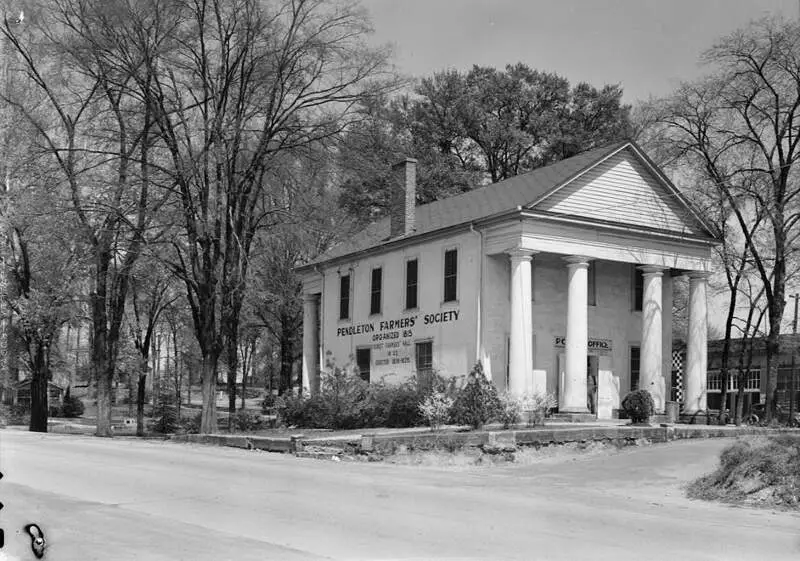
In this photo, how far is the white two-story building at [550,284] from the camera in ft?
96.5

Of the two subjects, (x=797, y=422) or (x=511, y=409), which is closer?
(x=511, y=409)

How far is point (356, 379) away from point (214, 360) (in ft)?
14.4

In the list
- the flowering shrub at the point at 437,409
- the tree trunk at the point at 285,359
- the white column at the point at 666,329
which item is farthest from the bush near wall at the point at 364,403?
the tree trunk at the point at 285,359

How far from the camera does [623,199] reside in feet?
103

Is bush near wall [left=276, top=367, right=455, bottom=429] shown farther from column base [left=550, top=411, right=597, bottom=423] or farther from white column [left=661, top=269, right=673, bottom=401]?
white column [left=661, top=269, right=673, bottom=401]

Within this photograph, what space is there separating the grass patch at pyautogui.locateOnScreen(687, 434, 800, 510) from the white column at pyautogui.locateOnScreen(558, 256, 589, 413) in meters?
13.2

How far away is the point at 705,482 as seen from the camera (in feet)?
51.2

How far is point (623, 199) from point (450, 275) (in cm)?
608

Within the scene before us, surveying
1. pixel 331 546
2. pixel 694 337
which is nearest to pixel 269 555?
pixel 331 546

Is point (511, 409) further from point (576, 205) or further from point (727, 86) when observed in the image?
point (727, 86)

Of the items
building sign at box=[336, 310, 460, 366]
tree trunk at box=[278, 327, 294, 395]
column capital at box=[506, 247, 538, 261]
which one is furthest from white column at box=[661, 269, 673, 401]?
tree trunk at box=[278, 327, 294, 395]

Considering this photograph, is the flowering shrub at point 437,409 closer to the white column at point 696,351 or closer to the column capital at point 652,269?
the column capital at point 652,269

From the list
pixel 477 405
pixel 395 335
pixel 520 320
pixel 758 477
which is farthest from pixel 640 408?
pixel 758 477

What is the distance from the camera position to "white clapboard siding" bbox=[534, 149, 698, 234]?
99.3 ft
